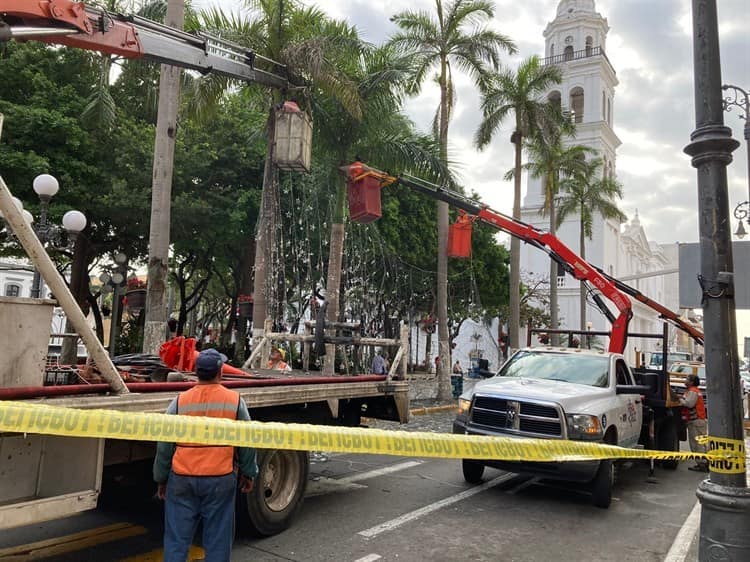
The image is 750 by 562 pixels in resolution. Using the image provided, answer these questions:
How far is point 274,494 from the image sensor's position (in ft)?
18.8

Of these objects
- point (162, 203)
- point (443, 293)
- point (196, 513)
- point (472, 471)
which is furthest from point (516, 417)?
point (443, 293)

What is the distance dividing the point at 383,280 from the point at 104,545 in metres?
24.5

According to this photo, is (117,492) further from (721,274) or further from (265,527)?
(721,274)

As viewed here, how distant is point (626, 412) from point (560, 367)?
1.07 m

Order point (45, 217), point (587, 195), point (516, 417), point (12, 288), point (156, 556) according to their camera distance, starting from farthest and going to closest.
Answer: point (12, 288) < point (587, 195) < point (45, 217) < point (516, 417) < point (156, 556)

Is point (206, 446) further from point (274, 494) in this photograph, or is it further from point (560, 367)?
point (560, 367)

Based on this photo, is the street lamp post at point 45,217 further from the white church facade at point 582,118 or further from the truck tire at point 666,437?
the white church facade at point 582,118

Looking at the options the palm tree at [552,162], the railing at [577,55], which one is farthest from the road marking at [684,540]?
the railing at [577,55]

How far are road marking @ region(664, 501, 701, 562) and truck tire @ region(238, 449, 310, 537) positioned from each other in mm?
3564

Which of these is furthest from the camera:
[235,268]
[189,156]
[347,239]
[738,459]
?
[235,268]

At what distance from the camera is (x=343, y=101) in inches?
534

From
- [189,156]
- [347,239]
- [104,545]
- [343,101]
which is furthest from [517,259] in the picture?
[104,545]

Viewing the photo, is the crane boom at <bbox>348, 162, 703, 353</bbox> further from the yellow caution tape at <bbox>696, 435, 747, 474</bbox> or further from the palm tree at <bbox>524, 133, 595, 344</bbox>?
the palm tree at <bbox>524, 133, 595, 344</bbox>

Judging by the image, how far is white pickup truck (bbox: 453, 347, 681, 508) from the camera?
7.14m
